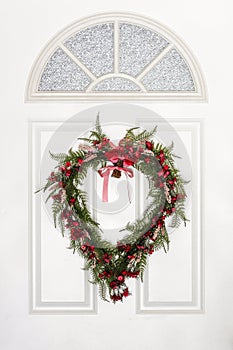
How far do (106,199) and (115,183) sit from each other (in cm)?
9

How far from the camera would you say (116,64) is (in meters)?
2.16

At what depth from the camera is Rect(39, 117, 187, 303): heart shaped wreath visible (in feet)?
6.87

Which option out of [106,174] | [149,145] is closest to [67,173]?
[106,174]

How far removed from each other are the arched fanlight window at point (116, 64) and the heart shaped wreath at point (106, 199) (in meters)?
0.20

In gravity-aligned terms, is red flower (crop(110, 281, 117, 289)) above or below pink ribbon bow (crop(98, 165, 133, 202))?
below

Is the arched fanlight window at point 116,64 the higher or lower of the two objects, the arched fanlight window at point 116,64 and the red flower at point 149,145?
the higher

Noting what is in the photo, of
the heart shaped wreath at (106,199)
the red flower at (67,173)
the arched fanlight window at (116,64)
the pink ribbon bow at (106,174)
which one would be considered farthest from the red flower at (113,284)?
the arched fanlight window at (116,64)

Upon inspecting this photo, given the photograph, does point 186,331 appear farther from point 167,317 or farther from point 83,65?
point 83,65

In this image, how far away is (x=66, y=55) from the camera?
2174 mm

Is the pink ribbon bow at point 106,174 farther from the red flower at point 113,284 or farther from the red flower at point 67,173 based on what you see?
the red flower at point 113,284

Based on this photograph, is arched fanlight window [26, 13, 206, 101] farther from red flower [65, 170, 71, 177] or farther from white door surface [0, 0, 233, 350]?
red flower [65, 170, 71, 177]

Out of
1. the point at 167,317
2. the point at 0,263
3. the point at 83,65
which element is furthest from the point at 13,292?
the point at 83,65

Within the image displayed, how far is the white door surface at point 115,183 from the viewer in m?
2.15

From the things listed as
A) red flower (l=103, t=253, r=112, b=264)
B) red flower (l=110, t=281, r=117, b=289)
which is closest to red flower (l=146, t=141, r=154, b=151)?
red flower (l=103, t=253, r=112, b=264)
